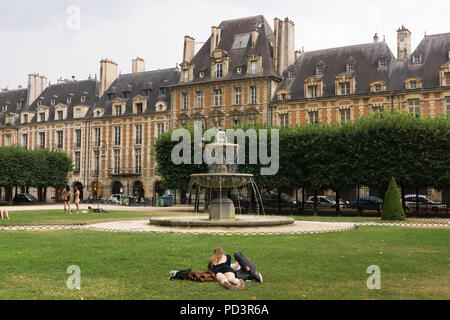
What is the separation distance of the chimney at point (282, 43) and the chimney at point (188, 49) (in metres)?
9.00

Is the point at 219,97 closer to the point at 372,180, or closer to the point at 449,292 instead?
the point at 372,180

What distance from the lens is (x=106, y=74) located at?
56.8m

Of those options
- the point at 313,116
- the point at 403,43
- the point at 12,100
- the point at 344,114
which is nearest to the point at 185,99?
the point at 313,116

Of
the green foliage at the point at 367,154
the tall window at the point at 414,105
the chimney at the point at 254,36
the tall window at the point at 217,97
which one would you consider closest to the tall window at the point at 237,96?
the tall window at the point at 217,97

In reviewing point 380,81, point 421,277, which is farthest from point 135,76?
point 421,277

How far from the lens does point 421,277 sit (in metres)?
8.21

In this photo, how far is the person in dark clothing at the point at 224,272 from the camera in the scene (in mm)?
7234

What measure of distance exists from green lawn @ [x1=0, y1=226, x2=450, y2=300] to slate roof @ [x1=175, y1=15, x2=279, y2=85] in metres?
33.5

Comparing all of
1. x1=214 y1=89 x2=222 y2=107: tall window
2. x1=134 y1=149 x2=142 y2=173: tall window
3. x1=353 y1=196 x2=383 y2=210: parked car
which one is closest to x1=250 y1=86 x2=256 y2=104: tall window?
x1=214 y1=89 x2=222 y2=107: tall window

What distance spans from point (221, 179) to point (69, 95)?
150ft

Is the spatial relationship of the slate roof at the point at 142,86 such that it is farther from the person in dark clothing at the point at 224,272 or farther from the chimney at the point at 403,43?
the person in dark clothing at the point at 224,272

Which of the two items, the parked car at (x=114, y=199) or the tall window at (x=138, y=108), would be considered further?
the tall window at (x=138, y=108)

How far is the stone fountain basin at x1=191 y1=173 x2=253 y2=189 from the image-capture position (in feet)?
59.0

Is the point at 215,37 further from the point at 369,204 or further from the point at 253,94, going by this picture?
the point at 369,204
